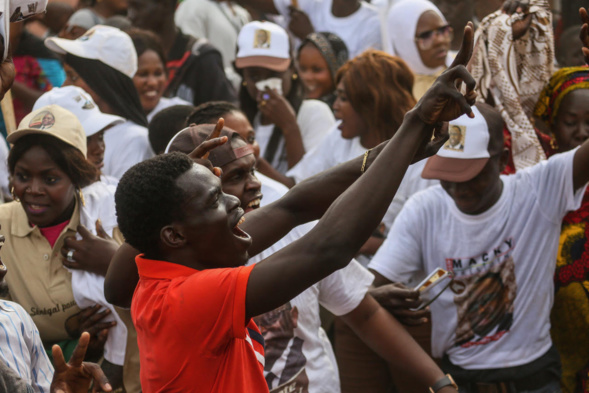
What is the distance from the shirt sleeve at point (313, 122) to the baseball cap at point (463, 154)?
2.18m

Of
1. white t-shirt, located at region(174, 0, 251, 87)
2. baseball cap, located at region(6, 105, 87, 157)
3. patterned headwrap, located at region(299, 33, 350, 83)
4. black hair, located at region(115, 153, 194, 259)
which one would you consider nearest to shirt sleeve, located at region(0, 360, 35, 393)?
black hair, located at region(115, 153, 194, 259)

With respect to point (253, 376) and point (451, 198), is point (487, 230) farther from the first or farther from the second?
point (253, 376)

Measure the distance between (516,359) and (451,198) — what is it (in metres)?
0.82

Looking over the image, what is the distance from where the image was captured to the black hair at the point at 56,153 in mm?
3717

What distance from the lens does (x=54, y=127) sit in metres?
3.73

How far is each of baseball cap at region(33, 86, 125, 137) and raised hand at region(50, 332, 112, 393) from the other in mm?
2007

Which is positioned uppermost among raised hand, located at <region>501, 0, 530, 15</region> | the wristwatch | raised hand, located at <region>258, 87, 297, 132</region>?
raised hand, located at <region>501, 0, 530, 15</region>

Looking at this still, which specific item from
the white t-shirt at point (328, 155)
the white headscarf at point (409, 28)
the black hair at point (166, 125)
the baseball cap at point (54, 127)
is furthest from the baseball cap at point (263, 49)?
the baseball cap at point (54, 127)

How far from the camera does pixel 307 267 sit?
6.99 feet

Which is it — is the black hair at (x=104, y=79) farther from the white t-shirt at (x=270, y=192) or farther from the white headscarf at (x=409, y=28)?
the white headscarf at (x=409, y=28)

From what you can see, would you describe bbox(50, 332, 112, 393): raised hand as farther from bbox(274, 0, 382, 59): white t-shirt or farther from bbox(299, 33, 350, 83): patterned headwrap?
bbox(274, 0, 382, 59): white t-shirt

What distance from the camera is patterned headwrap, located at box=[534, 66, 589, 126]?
435cm

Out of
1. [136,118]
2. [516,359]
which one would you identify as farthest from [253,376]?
[136,118]

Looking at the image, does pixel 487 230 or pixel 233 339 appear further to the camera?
pixel 487 230
